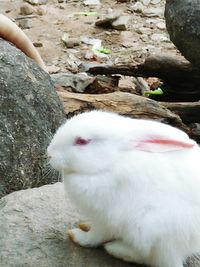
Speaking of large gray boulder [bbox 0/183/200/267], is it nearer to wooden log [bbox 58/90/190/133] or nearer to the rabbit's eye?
the rabbit's eye

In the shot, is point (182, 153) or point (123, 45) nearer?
point (182, 153)

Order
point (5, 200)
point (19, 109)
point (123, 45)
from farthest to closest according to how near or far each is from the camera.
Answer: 1. point (123, 45)
2. point (19, 109)
3. point (5, 200)

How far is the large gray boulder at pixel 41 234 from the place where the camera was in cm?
293

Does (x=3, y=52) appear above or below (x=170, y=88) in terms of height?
above

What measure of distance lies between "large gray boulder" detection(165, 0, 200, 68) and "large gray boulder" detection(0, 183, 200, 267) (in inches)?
89.1

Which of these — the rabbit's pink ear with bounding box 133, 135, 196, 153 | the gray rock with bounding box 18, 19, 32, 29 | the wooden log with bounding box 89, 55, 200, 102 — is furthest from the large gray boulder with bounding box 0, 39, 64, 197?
the gray rock with bounding box 18, 19, 32, 29

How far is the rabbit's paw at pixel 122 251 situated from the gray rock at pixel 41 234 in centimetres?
6

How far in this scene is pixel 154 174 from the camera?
2650 mm

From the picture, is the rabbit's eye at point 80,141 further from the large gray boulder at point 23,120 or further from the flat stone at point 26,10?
the flat stone at point 26,10

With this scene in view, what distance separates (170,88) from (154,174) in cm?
323

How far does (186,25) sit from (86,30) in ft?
10.4

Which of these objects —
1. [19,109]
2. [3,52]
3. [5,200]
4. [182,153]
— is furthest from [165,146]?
[3,52]

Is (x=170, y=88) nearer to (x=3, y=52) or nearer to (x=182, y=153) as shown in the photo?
(x=3, y=52)

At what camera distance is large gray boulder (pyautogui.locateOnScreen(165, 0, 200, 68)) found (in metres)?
5.14
